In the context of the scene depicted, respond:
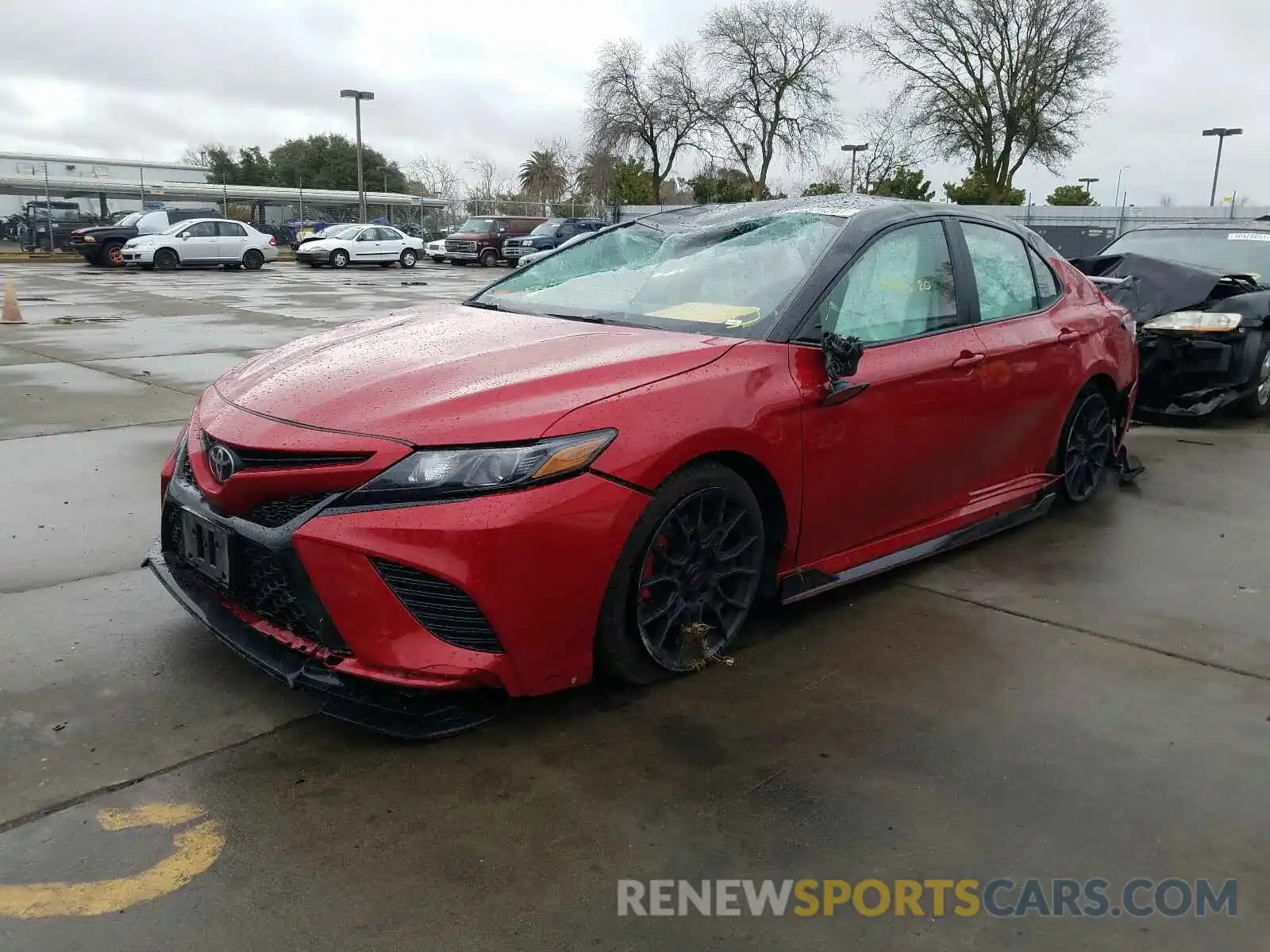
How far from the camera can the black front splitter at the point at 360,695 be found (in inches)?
106

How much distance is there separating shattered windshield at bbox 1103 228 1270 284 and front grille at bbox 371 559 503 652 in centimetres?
752

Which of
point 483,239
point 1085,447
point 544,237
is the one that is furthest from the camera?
point 483,239

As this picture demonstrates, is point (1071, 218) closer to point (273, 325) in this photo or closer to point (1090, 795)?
point (273, 325)

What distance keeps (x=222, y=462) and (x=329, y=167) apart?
7820cm

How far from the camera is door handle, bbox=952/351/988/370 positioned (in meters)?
4.02

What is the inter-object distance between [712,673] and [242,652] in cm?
143

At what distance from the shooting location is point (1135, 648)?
3.64 meters

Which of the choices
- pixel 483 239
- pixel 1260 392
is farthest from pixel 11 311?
pixel 483 239

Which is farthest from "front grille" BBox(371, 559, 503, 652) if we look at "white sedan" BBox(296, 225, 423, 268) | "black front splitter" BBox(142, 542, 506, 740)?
"white sedan" BBox(296, 225, 423, 268)

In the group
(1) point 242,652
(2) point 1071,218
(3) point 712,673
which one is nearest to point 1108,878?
(3) point 712,673

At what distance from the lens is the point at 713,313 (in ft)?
11.7

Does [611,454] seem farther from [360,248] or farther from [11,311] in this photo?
[360,248]

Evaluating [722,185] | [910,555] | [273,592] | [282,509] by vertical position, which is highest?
[722,185]

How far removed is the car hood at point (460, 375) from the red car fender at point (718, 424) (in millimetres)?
50
